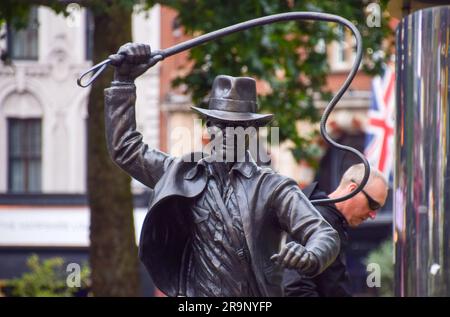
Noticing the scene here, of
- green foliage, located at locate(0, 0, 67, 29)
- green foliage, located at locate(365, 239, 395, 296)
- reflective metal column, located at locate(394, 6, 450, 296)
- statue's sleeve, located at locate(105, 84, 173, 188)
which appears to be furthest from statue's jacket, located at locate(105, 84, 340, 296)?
green foliage, located at locate(365, 239, 395, 296)

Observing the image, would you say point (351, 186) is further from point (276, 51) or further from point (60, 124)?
point (60, 124)

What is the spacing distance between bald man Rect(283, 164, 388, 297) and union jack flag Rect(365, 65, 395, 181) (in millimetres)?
18684

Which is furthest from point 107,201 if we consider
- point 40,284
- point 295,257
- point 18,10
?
point 295,257

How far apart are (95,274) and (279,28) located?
12.3 feet

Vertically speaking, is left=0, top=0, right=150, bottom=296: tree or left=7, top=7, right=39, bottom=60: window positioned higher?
left=7, top=7, right=39, bottom=60: window

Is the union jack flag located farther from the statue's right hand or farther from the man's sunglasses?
the statue's right hand

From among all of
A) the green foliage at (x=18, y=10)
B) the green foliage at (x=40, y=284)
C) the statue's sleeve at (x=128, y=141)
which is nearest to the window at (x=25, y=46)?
the green foliage at (x=40, y=284)

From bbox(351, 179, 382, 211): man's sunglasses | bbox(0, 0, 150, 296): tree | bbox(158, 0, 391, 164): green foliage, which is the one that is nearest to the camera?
bbox(351, 179, 382, 211): man's sunglasses

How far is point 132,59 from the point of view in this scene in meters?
6.28

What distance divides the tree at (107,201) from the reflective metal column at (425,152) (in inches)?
347

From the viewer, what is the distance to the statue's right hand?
6.27 metres

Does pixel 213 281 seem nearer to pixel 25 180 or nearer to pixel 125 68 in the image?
pixel 125 68

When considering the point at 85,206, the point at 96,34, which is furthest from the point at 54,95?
the point at 96,34

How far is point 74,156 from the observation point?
107 feet
